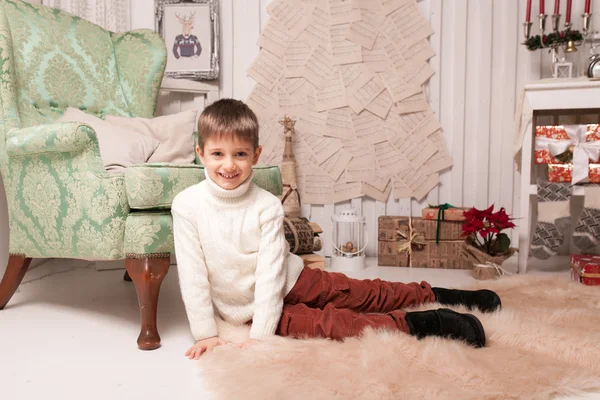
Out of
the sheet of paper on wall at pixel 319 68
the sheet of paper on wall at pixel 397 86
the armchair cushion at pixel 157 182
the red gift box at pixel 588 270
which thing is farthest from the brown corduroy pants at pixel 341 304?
the sheet of paper on wall at pixel 319 68

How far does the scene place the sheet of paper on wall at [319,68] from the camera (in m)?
2.89

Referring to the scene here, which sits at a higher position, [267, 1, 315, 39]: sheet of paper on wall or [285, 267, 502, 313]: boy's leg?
[267, 1, 315, 39]: sheet of paper on wall

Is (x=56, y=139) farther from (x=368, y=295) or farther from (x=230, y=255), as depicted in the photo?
(x=368, y=295)

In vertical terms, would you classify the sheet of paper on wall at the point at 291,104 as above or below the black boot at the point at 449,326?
above

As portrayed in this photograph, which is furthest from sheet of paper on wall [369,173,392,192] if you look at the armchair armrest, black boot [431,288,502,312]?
the armchair armrest

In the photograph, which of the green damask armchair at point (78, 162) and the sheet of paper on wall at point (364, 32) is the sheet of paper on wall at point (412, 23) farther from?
the green damask armchair at point (78, 162)

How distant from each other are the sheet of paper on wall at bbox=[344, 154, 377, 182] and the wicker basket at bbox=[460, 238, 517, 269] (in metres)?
0.67

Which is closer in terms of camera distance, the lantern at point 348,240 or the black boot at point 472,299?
the black boot at point 472,299

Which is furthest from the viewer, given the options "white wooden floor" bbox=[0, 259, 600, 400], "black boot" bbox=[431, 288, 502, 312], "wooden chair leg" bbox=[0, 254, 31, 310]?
"wooden chair leg" bbox=[0, 254, 31, 310]

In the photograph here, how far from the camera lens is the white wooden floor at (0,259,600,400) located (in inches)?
47.0

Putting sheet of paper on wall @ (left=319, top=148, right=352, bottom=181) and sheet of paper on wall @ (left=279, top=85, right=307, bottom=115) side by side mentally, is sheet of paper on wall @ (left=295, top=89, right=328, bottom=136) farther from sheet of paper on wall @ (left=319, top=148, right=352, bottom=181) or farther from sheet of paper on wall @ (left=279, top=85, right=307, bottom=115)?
sheet of paper on wall @ (left=319, top=148, right=352, bottom=181)

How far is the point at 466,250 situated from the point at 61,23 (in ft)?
6.84

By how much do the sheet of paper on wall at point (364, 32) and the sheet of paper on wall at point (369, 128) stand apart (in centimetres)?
38

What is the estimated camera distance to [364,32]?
2.85 meters
